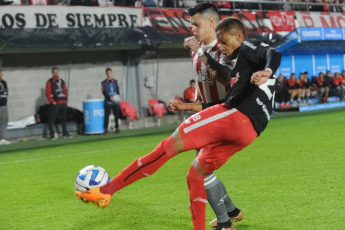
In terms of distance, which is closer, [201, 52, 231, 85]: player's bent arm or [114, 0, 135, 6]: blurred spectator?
[201, 52, 231, 85]: player's bent arm

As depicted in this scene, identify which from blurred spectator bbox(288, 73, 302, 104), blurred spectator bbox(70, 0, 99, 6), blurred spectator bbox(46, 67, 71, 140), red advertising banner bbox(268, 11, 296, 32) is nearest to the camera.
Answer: blurred spectator bbox(46, 67, 71, 140)

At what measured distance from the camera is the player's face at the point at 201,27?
5.98 meters

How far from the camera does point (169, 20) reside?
22625 mm

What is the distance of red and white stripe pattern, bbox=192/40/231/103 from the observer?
601 cm

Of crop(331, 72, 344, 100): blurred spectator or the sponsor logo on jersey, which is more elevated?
the sponsor logo on jersey

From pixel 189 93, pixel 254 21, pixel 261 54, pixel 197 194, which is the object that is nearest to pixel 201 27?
pixel 261 54

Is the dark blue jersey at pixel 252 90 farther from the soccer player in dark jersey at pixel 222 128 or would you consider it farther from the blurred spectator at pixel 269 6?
the blurred spectator at pixel 269 6

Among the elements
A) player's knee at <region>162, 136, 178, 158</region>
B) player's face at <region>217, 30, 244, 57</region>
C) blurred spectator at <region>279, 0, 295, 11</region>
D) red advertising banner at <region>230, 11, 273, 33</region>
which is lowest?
player's knee at <region>162, 136, 178, 158</region>

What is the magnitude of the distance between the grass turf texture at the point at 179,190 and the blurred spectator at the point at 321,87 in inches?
682

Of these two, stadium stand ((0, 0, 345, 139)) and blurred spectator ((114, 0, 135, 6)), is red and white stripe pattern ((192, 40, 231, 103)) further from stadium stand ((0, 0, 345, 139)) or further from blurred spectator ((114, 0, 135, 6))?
blurred spectator ((114, 0, 135, 6))

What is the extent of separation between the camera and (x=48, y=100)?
19.9m

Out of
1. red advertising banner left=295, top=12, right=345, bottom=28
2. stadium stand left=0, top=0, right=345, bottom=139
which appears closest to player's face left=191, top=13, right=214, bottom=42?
stadium stand left=0, top=0, right=345, bottom=139

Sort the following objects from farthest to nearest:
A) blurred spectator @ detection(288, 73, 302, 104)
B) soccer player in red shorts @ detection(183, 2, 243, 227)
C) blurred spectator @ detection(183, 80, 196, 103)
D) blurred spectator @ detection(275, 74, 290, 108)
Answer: blurred spectator @ detection(288, 73, 302, 104), blurred spectator @ detection(275, 74, 290, 108), blurred spectator @ detection(183, 80, 196, 103), soccer player in red shorts @ detection(183, 2, 243, 227)

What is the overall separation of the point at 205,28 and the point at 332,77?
91.9ft
